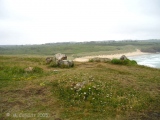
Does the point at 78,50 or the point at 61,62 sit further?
the point at 78,50

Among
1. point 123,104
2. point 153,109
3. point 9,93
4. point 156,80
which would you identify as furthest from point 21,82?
point 156,80

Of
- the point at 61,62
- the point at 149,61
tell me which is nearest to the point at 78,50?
the point at 149,61

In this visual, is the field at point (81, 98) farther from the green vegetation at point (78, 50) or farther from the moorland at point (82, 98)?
the green vegetation at point (78, 50)

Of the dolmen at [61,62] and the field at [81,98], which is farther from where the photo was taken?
the dolmen at [61,62]

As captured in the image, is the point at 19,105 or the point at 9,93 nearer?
the point at 19,105

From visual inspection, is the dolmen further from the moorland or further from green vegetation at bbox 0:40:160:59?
green vegetation at bbox 0:40:160:59

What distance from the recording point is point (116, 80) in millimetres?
12148

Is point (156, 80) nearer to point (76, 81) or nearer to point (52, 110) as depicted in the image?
point (76, 81)

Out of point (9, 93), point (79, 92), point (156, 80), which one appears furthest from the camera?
point (156, 80)

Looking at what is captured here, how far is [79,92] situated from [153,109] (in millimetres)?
3887

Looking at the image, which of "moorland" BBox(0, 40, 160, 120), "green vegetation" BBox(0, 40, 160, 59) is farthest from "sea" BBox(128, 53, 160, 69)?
"moorland" BBox(0, 40, 160, 120)

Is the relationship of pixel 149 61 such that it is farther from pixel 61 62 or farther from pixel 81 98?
pixel 81 98

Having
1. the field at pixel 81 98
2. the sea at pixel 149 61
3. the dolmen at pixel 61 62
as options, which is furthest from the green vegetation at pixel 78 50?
the field at pixel 81 98

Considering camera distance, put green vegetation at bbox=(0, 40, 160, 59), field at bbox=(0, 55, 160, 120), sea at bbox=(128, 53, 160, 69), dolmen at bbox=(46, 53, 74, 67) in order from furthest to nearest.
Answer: green vegetation at bbox=(0, 40, 160, 59) < sea at bbox=(128, 53, 160, 69) < dolmen at bbox=(46, 53, 74, 67) < field at bbox=(0, 55, 160, 120)
